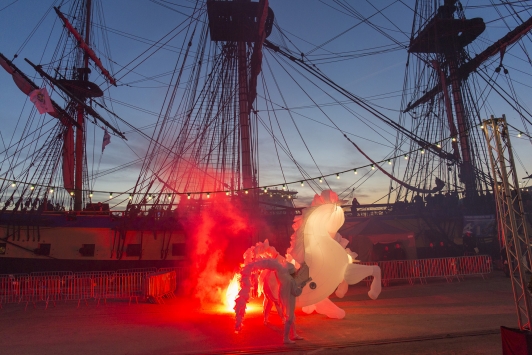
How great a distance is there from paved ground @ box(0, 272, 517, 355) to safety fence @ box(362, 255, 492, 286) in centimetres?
297

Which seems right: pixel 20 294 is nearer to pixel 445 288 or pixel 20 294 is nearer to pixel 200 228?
pixel 200 228

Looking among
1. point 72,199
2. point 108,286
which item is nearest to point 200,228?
point 108,286

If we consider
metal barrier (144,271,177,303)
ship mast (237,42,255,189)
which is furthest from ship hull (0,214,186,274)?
ship mast (237,42,255,189)

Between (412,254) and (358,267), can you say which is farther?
(412,254)

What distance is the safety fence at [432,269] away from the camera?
52.9 feet

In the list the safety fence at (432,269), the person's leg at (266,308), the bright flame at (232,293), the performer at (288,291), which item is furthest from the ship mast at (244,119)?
the performer at (288,291)

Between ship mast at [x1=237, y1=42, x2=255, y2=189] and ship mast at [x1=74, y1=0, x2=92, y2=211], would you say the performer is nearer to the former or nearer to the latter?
ship mast at [x1=237, y1=42, x2=255, y2=189]

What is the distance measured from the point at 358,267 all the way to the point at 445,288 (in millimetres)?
6648

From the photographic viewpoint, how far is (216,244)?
650 inches

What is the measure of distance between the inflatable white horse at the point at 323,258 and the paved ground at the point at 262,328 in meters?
0.61

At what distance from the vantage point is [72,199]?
25406 mm

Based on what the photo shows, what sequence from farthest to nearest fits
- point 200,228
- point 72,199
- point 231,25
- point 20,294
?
point 72,199 < point 231,25 < point 200,228 < point 20,294

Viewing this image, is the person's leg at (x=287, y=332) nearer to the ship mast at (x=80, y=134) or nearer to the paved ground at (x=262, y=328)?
the paved ground at (x=262, y=328)

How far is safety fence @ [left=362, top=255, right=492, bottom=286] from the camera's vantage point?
52.9 ft
